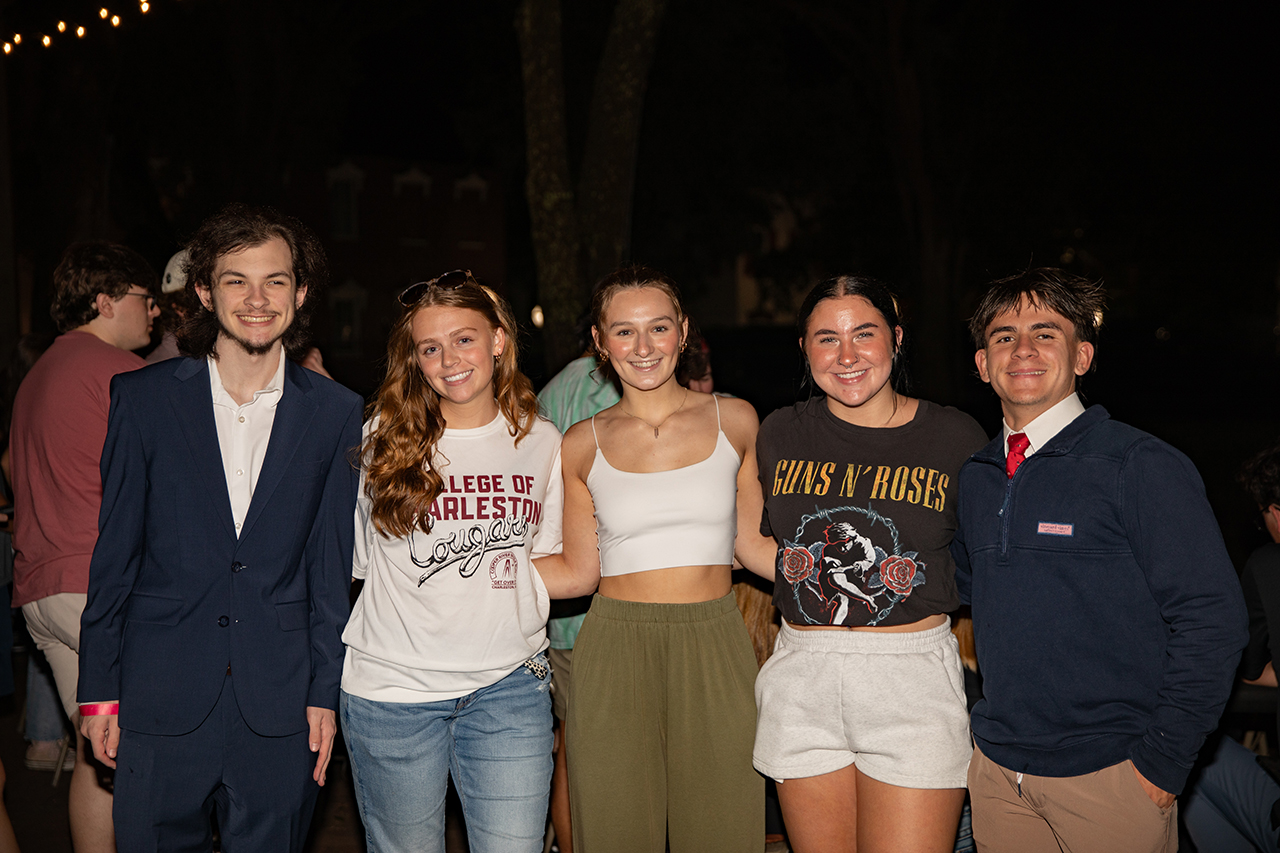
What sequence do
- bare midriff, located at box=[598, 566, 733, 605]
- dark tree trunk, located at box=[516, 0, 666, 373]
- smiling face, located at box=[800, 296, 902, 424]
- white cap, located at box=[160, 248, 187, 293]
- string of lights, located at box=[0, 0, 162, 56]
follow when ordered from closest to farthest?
smiling face, located at box=[800, 296, 902, 424] → bare midriff, located at box=[598, 566, 733, 605] → white cap, located at box=[160, 248, 187, 293] → string of lights, located at box=[0, 0, 162, 56] → dark tree trunk, located at box=[516, 0, 666, 373]

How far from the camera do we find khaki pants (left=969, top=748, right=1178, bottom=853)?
2.63m

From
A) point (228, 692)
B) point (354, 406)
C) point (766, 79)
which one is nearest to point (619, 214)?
point (354, 406)

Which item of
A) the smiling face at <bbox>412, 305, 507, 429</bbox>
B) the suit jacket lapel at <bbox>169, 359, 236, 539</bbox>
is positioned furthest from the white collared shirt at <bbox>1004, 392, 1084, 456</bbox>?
the suit jacket lapel at <bbox>169, 359, 236, 539</bbox>

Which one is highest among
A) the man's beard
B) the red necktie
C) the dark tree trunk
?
the dark tree trunk

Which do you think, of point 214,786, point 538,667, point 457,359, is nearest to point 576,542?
point 538,667

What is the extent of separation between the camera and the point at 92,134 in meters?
15.6

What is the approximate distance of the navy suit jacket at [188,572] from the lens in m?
2.81

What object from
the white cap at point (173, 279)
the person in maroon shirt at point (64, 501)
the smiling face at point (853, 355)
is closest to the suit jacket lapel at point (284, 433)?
the person in maroon shirt at point (64, 501)

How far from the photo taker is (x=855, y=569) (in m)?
2.92

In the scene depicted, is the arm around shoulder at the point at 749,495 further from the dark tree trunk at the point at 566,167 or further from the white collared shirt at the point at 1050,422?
the dark tree trunk at the point at 566,167

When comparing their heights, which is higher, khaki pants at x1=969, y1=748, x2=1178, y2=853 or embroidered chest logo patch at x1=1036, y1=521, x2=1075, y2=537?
embroidered chest logo patch at x1=1036, y1=521, x2=1075, y2=537

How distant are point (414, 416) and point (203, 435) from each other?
61 cm

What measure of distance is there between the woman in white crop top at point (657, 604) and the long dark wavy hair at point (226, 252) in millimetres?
919

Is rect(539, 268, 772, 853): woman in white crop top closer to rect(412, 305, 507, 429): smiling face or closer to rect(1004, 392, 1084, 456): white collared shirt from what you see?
rect(412, 305, 507, 429): smiling face
